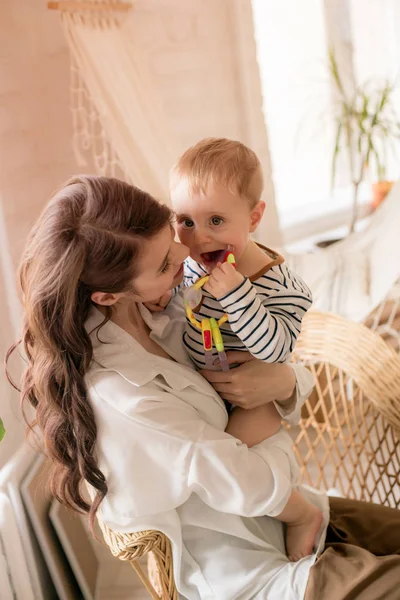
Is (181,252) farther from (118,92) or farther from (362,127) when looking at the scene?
(362,127)

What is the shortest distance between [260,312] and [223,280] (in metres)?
0.09

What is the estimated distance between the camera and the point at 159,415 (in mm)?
1251

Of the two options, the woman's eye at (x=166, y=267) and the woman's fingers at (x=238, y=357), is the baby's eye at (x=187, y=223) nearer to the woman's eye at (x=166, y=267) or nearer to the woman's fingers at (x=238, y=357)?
the woman's eye at (x=166, y=267)

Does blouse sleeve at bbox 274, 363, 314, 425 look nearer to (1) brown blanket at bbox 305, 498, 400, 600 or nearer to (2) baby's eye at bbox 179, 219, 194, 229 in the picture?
(1) brown blanket at bbox 305, 498, 400, 600

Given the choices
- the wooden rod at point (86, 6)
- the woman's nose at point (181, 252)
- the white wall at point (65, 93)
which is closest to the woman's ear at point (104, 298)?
the woman's nose at point (181, 252)

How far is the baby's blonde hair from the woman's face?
0.12 metres

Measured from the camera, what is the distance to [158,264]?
126 cm

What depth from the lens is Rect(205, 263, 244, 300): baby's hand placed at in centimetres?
128

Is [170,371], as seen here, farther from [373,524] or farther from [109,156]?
[109,156]

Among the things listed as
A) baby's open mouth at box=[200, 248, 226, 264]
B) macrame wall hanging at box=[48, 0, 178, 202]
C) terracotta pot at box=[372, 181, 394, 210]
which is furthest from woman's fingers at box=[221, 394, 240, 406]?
terracotta pot at box=[372, 181, 394, 210]

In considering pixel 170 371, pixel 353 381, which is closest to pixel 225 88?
pixel 353 381

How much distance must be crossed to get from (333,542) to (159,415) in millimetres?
498

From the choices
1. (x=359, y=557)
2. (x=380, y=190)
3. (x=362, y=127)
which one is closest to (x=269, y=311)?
(x=359, y=557)

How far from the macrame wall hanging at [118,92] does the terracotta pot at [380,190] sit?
202cm
